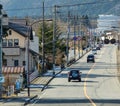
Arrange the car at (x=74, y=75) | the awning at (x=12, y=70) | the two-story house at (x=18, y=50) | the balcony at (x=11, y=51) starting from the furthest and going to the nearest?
the two-story house at (x=18, y=50) → the balcony at (x=11, y=51) → the car at (x=74, y=75) → the awning at (x=12, y=70)

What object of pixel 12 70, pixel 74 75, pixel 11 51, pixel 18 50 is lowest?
pixel 74 75

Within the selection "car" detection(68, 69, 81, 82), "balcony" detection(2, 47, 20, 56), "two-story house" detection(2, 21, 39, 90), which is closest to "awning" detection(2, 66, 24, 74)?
"car" detection(68, 69, 81, 82)

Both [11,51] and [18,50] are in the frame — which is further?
[18,50]

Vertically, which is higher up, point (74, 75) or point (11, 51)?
point (11, 51)

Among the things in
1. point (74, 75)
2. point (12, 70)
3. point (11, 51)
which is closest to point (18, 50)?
point (11, 51)

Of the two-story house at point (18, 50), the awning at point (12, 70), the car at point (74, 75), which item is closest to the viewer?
the awning at point (12, 70)

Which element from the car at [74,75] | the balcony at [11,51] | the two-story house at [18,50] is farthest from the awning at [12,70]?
the balcony at [11,51]

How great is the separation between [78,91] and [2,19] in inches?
553

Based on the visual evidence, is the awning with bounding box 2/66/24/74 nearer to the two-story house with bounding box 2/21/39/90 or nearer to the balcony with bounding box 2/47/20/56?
the two-story house with bounding box 2/21/39/90

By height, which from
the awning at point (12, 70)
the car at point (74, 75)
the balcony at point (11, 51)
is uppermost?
the balcony at point (11, 51)

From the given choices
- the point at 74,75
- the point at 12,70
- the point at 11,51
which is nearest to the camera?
the point at 12,70

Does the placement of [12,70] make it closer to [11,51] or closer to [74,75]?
[74,75]

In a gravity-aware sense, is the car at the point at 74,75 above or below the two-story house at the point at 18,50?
below

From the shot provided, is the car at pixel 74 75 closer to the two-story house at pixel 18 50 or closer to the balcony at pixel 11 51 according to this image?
the two-story house at pixel 18 50
